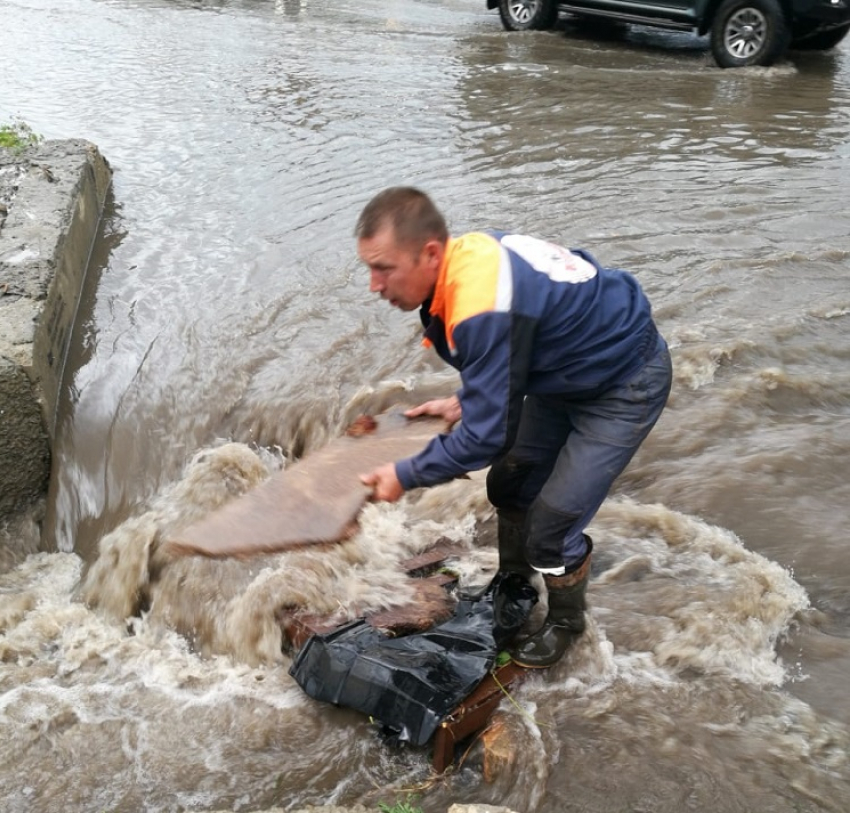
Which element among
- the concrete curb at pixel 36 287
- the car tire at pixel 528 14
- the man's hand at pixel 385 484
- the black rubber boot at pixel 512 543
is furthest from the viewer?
the car tire at pixel 528 14

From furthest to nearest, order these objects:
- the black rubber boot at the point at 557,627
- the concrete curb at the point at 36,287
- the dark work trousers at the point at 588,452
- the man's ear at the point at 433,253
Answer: the concrete curb at the point at 36,287 < the black rubber boot at the point at 557,627 < the dark work trousers at the point at 588,452 < the man's ear at the point at 433,253

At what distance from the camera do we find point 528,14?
13.8 meters

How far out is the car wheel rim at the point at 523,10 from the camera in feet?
45.2

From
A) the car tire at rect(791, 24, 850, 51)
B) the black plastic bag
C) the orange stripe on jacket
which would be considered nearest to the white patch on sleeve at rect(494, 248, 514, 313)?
the orange stripe on jacket

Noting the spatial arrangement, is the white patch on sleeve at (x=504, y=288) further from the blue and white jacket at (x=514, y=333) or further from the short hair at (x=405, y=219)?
the short hair at (x=405, y=219)

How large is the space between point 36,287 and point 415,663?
9.87 feet

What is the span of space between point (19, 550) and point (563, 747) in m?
2.74

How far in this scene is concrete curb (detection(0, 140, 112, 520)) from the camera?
4.39m

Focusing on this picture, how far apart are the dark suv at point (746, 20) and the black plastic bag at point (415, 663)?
404 inches

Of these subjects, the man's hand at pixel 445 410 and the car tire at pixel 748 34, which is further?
the car tire at pixel 748 34

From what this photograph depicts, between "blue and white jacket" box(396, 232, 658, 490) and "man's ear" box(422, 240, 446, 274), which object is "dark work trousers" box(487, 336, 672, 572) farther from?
"man's ear" box(422, 240, 446, 274)

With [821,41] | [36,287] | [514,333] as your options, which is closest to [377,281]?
[514,333]

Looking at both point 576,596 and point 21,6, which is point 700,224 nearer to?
point 576,596

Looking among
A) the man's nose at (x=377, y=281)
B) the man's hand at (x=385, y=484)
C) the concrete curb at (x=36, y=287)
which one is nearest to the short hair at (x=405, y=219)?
the man's nose at (x=377, y=281)
